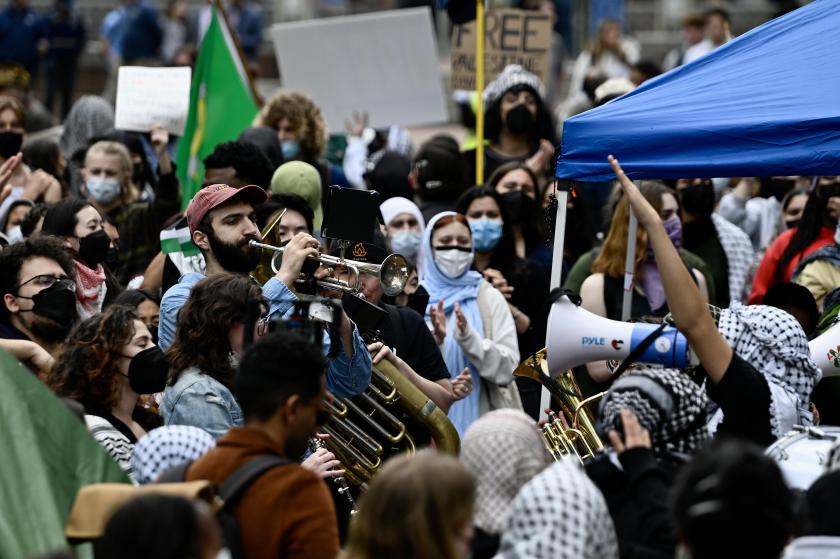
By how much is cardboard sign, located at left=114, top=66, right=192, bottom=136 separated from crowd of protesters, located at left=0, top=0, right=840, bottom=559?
209 mm

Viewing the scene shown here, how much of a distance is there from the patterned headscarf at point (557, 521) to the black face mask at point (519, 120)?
6.11 meters

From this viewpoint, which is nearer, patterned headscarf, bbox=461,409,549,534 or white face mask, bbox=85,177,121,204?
patterned headscarf, bbox=461,409,549,534

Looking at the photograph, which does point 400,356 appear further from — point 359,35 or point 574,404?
point 359,35

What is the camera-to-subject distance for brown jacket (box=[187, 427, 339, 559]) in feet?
14.0

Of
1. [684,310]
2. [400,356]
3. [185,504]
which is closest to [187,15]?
[400,356]

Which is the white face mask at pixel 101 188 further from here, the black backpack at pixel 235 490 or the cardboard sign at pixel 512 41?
the black backpack at pixel 235 490

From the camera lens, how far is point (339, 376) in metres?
6.08

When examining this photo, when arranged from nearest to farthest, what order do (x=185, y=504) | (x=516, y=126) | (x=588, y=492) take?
(x=185, y=504), (x=588, y=492), (x=516, y=126)

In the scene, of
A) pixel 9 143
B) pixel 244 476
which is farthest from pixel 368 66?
pixel 244 476

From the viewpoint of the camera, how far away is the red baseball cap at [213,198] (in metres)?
6.38

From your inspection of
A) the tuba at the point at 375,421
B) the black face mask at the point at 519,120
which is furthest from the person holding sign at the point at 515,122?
the tuba at the point at 375,421

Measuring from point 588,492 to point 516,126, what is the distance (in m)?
6.21

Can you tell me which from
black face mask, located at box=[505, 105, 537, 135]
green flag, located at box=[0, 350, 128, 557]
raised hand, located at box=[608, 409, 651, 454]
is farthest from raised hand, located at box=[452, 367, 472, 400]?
black face mask, located at box=[505, 105, 537, 135]

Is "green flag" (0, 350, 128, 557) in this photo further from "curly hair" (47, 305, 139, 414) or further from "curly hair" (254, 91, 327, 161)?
"curly hair" (254, 91, 327, 161)
